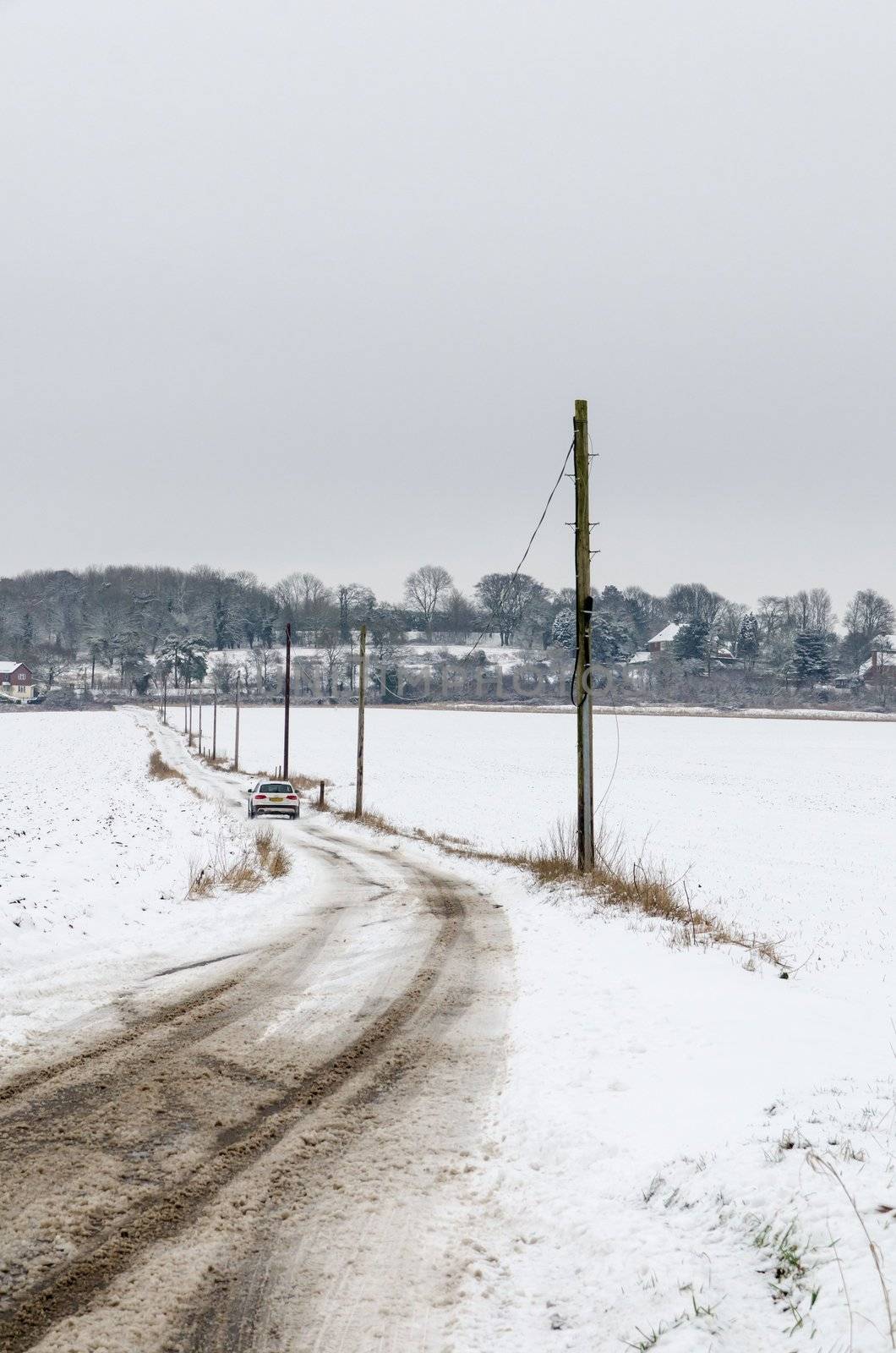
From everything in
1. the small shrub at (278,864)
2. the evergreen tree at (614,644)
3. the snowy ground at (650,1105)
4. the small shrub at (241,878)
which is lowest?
the small shrub at (278,864)

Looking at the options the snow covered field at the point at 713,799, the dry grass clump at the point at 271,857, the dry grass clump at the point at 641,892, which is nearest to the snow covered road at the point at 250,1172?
the dry grass clump at the point at 641,892

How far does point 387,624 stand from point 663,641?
51.2 meters

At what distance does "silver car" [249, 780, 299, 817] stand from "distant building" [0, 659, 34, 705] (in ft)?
416

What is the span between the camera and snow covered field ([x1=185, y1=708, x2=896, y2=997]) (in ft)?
57.9

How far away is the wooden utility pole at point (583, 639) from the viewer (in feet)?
52.3

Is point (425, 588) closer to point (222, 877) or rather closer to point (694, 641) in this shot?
point (694, 641)

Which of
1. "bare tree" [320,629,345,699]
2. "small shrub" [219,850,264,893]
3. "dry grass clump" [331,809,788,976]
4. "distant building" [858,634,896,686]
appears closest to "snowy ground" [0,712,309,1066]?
"small shrub" [219,850,264,893]

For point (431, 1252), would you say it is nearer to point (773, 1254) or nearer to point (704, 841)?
point (773, 1254)

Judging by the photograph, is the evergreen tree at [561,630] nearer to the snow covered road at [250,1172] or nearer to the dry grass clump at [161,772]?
the dry grass clump at [161,772]

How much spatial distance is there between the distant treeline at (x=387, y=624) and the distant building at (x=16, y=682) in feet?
19.6

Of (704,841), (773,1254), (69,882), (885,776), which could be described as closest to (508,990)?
(773,1254)

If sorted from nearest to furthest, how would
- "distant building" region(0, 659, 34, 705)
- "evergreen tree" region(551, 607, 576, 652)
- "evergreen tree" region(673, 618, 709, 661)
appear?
"distant building" region(0, 659, 34, 705) < "evergreen tree" region(673, 618, 709, 661) < "evergreen tree" region(551, 607, 576, 652)

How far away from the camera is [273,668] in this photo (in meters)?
164

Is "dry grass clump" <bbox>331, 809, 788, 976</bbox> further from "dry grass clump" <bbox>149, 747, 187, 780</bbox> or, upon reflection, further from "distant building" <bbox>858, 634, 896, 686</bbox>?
"distant building" <bbox>858, 634, 896, 686</bbox>
